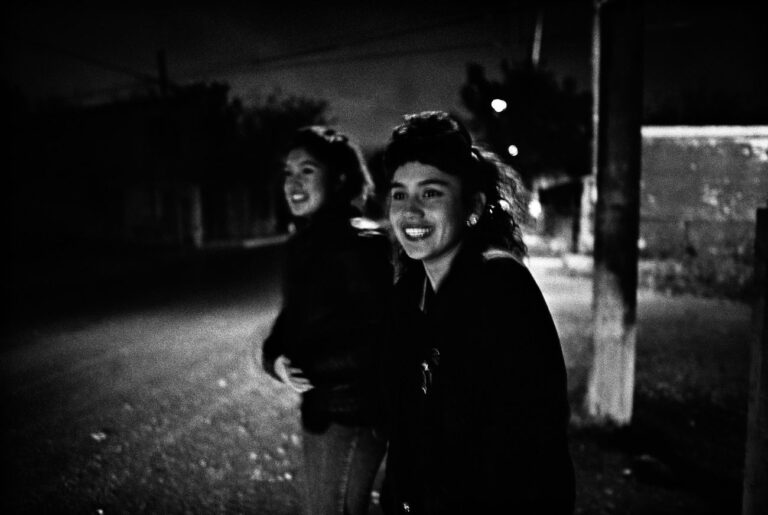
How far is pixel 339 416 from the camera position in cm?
199

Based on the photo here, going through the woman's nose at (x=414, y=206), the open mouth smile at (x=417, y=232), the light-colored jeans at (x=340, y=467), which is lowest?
the light-colored jeans at (x=340, y=467)

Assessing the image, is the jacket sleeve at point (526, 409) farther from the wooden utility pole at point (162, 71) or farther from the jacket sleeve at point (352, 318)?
the wooden utility pole at point (162, 71)

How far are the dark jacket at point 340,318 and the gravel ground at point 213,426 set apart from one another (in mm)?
1256

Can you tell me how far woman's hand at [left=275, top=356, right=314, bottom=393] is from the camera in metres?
2.07

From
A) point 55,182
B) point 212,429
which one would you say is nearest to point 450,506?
point 212,429

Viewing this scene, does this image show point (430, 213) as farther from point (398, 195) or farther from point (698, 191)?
point (698, 191)

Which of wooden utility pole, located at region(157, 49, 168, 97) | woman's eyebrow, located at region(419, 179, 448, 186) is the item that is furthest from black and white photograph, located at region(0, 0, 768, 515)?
wooden utility pole, located at region(157, 49, 168, 97)

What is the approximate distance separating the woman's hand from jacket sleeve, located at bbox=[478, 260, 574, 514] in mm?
997

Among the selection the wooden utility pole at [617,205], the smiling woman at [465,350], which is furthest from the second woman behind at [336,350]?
the wooden utility pole at [617,205]

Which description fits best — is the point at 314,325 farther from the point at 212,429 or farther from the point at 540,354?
the point at 212,429

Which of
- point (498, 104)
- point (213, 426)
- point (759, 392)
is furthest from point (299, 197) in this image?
point (213, 426)

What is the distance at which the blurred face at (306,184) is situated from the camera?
2.25m

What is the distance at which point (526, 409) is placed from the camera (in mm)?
1239

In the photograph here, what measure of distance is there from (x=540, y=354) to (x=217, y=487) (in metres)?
3.06
